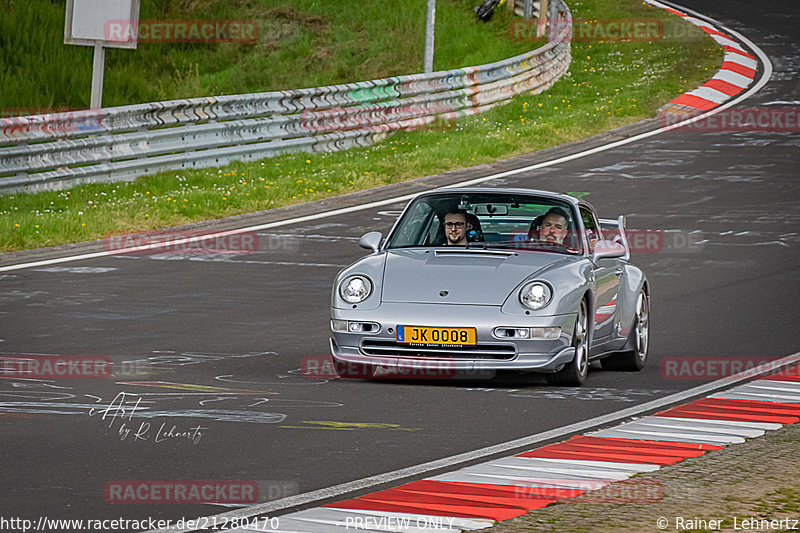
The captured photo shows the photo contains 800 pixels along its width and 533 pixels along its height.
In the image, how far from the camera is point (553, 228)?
35.5ft

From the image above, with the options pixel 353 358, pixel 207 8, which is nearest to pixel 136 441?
pixel 353 358

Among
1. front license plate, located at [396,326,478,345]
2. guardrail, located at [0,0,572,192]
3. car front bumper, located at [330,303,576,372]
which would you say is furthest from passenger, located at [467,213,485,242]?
guardrail, located at [0,0,572,192]

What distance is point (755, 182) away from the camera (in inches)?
869

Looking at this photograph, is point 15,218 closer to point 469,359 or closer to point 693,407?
point 469,359

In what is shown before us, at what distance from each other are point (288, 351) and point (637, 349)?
269cm

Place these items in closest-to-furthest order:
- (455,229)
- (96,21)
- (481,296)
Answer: (481,296) < (455,229) < (96,21)

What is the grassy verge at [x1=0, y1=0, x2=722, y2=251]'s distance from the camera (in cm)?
1816

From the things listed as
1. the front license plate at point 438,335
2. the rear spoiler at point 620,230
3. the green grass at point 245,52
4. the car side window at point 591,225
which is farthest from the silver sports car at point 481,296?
the green grass at point 245,52

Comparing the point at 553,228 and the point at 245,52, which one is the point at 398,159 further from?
the point at 245,52

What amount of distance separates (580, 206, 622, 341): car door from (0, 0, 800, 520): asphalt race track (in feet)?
1.33

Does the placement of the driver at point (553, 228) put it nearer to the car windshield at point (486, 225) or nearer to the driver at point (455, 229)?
the car windshield at point (486, 225)

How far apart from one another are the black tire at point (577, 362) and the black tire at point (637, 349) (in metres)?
1.06

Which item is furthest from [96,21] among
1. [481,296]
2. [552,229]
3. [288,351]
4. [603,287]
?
[481,296]

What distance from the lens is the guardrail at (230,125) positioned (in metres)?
19.0
